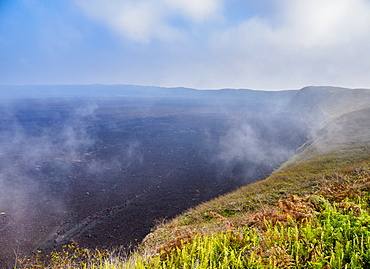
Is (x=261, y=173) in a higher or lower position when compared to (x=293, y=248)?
lower

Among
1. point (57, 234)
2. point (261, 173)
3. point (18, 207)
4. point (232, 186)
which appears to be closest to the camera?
point (57, 234)

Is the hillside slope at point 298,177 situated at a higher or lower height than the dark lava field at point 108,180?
higher

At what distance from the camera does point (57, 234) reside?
21406 mm

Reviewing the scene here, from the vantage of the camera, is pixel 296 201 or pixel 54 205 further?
pixel 54 205

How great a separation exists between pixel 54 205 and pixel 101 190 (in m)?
6.50

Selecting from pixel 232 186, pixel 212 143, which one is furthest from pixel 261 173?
pixel 212 143

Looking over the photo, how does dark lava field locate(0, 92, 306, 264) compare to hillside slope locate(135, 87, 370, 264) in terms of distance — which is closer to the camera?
hillside slope locate(135, 87, 370, 264)

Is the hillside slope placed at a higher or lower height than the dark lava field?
higher

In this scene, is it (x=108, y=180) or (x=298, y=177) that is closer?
(x=298, y=177)

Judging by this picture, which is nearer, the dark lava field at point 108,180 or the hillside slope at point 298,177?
the hillside slope at point 298,177

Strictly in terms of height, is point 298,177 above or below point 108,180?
above

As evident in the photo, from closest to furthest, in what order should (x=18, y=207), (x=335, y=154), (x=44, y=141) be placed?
(x=18, y=207)
(x=335, y=154)
(x=44, y=141)

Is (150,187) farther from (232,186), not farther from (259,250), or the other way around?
(259,250)

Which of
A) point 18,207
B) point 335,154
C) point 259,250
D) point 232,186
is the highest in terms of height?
point 259,250
